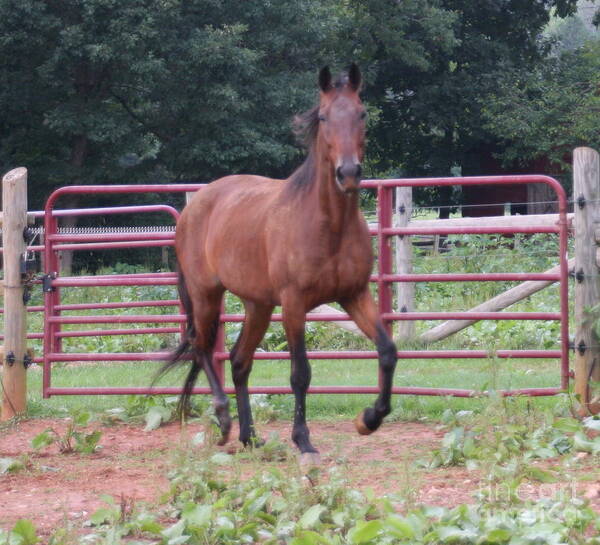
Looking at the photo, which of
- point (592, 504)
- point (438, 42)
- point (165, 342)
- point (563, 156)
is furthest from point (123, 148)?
point (592, 504)

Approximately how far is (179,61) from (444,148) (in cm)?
1122

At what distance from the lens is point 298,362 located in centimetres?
571

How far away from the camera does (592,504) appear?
4.15m

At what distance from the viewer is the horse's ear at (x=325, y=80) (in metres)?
5.43

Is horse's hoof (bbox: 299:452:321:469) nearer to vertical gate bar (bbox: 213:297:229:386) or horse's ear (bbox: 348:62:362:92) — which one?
vertical gate bar (bbox: 213:297:229:386)

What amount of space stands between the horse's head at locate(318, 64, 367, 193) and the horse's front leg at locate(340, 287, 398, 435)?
79 centimetres

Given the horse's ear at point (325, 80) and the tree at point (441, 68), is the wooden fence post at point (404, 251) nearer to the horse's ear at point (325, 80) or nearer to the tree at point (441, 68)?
the horse's ear at point (325, 80)

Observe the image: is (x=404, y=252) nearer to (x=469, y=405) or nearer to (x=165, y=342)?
(x=165, y=342)

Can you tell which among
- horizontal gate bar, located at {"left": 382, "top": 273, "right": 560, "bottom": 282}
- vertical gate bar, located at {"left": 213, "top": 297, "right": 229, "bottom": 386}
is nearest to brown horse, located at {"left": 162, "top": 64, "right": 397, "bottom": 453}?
vertical gate bar, located at {"left": 213, "top": 297, "right": 229, "bottom": 386}

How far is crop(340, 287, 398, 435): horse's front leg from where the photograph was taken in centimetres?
549

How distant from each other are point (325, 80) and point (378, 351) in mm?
1522

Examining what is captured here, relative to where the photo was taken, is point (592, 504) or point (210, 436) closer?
point (592, 504)

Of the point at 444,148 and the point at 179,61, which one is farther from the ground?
the point at 179,61

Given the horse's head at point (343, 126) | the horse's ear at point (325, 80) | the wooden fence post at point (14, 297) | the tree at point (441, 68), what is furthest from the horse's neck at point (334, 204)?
the tree at point (441, 68)
